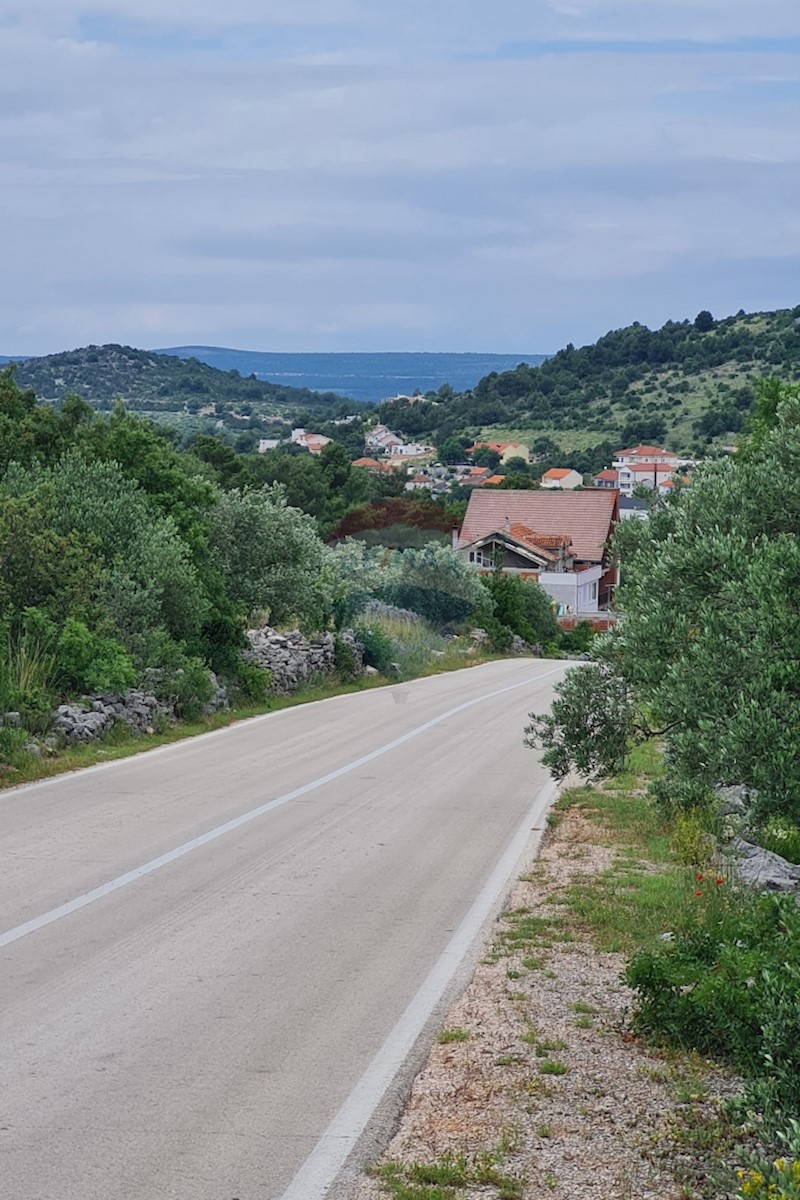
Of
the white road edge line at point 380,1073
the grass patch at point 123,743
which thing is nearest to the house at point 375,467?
the grass patch at point 123,743

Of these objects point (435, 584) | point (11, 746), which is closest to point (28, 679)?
point (11, 746)

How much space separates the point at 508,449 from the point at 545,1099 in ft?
464

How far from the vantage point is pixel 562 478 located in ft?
417

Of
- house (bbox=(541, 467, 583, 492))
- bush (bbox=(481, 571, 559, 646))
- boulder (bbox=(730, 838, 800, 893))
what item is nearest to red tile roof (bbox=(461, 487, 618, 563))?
bush (bbox=(481, 571, 559, 646))

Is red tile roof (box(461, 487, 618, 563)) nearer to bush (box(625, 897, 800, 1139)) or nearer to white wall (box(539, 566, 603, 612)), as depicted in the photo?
white wall (box(539, 566, 603, 612))

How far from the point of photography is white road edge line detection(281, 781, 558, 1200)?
5.87 metres

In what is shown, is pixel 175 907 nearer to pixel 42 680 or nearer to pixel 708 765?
pixel 708 765

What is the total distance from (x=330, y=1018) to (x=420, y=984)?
93 centimetres

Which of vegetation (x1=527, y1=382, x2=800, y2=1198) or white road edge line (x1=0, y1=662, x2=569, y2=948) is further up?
vegetation (x1=527, y1=382, x2=800, y2=1198)

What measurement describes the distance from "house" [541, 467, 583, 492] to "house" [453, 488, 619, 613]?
131 feet

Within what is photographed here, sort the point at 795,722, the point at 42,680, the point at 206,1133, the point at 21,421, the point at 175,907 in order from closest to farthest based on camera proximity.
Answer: the point at 206,1133
the point at 795,722
the point at 175,907
the point at 42,680
the point at 21,421

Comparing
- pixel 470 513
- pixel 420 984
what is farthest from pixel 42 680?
pixel 470 513

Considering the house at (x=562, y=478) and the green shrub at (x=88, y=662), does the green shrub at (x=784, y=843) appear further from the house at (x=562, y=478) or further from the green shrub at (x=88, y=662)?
the house at (x=562, y=478)

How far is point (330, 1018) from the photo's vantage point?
315 inches
